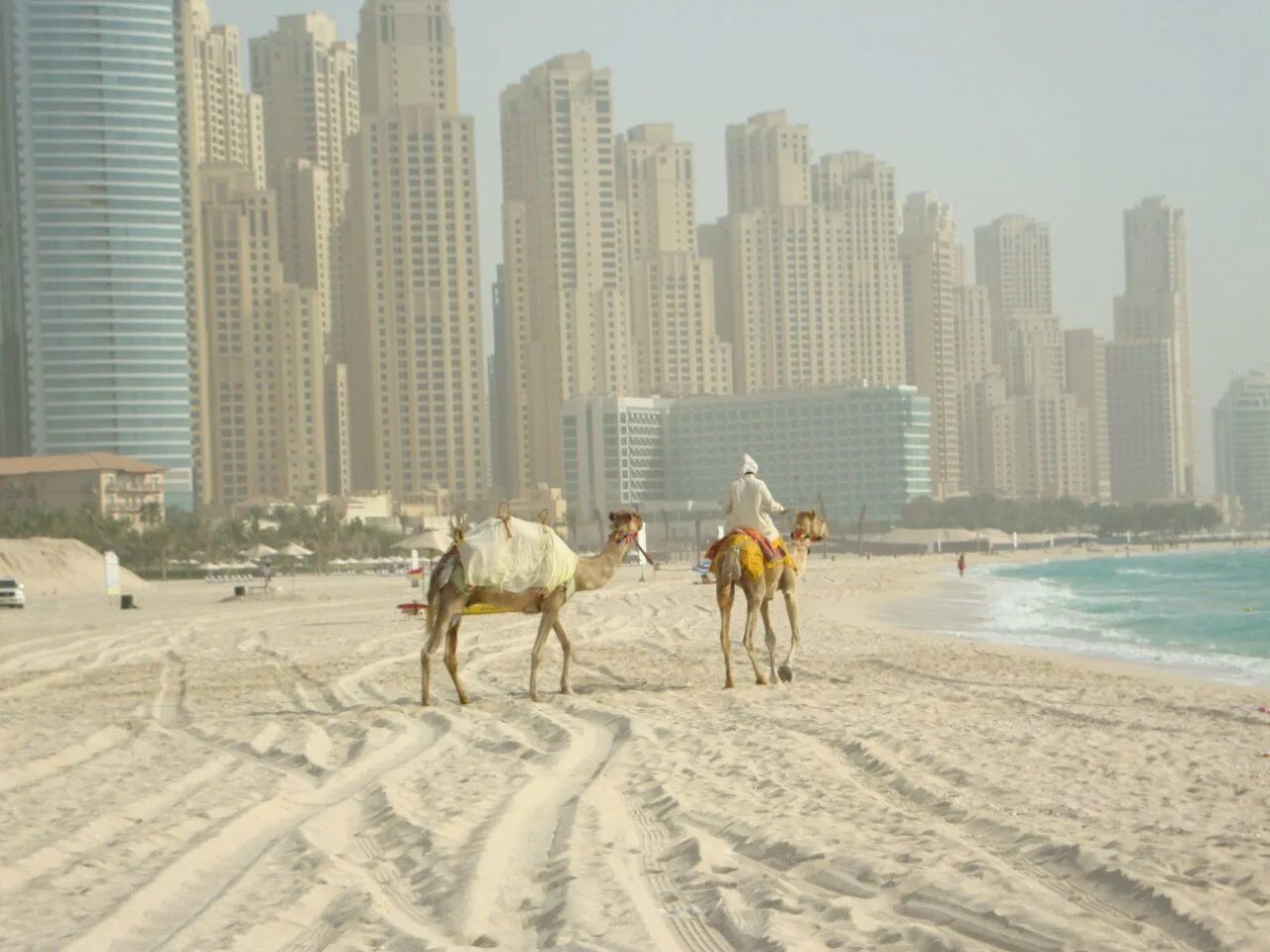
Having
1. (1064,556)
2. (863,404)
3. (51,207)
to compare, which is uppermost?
(51,207)

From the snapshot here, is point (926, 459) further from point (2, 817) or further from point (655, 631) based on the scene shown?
point (2, 817)

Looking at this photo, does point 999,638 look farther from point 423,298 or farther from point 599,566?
point 423,298

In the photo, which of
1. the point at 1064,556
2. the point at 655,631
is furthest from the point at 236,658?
the point at 1064,556

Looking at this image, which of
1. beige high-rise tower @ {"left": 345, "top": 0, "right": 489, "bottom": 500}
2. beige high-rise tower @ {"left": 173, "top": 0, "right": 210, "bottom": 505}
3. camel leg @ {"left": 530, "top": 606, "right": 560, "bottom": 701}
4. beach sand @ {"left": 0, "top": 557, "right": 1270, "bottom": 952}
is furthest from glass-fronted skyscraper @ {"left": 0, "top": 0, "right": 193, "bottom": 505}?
camel leg @ {"left": 530, "top": 606, "right": 560, "bottom": 701}

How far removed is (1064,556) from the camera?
149375 mm

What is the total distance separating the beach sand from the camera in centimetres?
689

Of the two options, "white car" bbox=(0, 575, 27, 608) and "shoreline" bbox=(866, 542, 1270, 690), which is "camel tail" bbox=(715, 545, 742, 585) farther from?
"white car" bbox=(0, 575, 27, 608)

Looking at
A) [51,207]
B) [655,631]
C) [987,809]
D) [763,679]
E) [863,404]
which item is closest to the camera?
[987,809]

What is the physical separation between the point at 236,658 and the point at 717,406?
161 metres

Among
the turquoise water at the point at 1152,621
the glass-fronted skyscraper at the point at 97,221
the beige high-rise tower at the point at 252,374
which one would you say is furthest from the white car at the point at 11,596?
the beige high-rise tower at the point at 252,374

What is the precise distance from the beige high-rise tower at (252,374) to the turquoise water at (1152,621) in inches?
4777

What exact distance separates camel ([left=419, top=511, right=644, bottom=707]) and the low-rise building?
117234mm

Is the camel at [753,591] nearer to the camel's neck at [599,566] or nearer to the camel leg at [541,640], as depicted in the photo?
the camel's neck at [599,566]

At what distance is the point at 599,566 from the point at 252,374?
17510 centimetres
